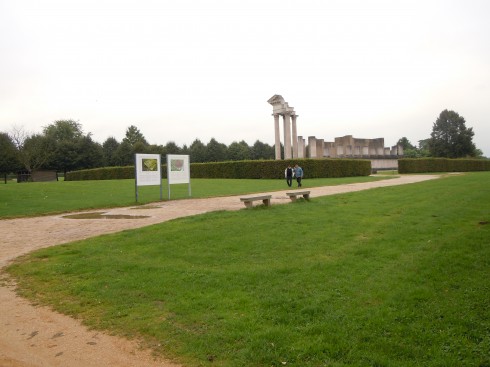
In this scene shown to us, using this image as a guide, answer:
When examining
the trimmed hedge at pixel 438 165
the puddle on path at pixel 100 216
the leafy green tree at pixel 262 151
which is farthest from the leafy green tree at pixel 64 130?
the puddle on path at pixel 100 216

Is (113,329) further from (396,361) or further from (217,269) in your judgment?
(396,361)

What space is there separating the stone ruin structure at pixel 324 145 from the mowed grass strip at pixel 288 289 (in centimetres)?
4009

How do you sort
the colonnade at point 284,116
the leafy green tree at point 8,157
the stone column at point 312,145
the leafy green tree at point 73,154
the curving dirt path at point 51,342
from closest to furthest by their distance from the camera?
the curving dirt path at point 51,342, the colonnade at point 284,116, the stone column at point 312,145, the leafy green tree at point 8,157, the leafy green tree at point 73,154

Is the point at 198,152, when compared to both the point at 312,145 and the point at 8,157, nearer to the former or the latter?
the point at 312,145

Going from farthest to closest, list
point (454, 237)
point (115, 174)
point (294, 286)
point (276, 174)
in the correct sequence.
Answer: point (115, 174), point (276, 174), point (454, 237), point (294, 286)

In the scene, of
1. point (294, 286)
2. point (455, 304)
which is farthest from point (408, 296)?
point (294, 286)

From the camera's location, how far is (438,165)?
52.2m

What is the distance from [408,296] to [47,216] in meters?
14.1

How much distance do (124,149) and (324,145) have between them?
3948cm

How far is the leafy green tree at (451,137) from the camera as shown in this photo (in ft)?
274

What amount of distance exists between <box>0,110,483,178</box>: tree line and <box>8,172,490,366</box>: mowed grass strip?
61.1 m

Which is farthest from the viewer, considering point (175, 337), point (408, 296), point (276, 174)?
point (276, 174)

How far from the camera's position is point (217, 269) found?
6.97m

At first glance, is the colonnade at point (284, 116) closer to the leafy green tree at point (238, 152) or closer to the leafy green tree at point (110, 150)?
the leafy green tree at point (238, 152)
